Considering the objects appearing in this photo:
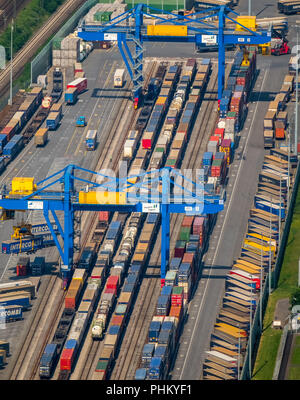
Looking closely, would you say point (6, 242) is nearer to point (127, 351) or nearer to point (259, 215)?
point (127, 351)

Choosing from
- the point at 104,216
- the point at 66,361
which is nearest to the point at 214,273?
the point at 104,216

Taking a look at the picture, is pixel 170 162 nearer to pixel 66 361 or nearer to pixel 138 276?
pixel 138 276

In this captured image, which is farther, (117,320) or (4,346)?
(117,320)

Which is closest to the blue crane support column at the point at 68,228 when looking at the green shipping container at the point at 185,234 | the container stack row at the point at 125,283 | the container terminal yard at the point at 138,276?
the container terminal yard at the point at 138,276

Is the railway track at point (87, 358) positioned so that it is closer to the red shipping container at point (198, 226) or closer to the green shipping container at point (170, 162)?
the red shipping container at point (198, 226)

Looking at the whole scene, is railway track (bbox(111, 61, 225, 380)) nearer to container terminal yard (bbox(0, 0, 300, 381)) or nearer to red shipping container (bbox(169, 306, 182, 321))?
container terminal yard (bbox(0, 0, 300, 381))
